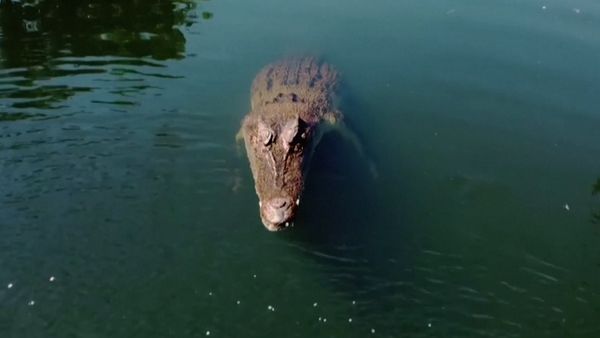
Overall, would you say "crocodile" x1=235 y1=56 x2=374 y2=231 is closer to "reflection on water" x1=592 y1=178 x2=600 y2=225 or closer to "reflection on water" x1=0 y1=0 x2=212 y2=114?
"reflection on water" x1=0 y1=0 x2=212 y2=114

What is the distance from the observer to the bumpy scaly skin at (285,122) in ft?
21.4

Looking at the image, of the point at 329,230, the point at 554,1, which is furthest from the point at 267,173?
the point at 554,1

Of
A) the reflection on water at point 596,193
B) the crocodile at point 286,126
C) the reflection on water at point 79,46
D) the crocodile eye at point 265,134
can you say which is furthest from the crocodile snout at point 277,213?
the reflection on water at point 596,193

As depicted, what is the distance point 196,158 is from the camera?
7.49 m

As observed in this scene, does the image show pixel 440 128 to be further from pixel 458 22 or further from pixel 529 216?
pixel 458 22

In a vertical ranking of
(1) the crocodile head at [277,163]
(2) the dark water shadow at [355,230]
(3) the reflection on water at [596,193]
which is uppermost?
(1) the crocodile head at [277,163]

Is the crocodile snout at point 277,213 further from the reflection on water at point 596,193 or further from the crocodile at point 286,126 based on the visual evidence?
the reflection on water at point 596,193

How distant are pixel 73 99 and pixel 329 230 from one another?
4.76m

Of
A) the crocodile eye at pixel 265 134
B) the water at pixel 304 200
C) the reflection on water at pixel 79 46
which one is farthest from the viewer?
the reflection on water at pixel 79 46

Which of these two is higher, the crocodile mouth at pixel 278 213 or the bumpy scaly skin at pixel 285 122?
the bumpy scaly skin at pixel 285 122

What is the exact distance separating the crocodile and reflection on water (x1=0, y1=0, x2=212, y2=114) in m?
2.08

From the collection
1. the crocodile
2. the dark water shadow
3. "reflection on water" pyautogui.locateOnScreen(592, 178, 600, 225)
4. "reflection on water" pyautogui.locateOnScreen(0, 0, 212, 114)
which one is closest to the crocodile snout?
the crocodile

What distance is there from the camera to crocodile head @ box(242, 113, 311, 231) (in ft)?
19.6

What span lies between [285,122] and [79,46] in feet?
16.9
